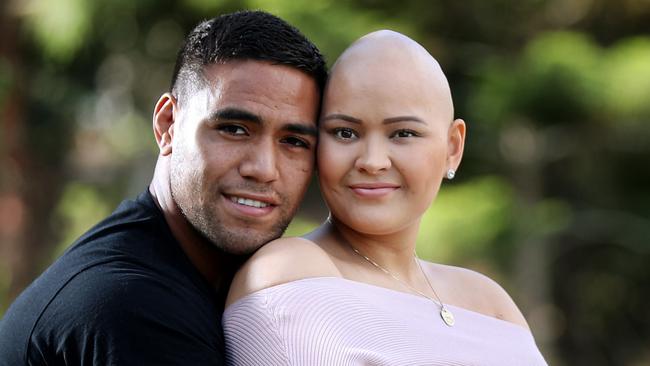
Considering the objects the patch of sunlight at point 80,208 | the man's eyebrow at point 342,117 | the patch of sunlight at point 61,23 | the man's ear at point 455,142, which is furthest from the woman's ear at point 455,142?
the patch of sunlight at point 80,208

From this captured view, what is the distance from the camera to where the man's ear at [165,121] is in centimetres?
278

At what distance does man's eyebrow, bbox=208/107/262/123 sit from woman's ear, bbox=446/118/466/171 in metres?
0.51

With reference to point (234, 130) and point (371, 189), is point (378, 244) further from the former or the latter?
point (234, 130)

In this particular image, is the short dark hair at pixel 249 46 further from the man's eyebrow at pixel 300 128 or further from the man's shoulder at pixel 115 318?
the man's shoulder at pixel 115 318

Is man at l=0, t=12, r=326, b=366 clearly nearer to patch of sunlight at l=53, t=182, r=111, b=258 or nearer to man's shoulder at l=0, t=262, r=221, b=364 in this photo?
man's shoulder at l=0, t=262, r=221, b=364

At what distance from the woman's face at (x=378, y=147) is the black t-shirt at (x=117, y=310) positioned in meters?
0.42

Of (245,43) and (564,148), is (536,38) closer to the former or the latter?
(564,148)

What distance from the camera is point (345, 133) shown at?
2.51m

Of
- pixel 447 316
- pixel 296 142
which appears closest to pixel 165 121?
pixel 296 142

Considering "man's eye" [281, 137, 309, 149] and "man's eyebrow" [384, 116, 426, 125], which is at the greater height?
"man's eyebrow" [384, 116, 426, 125]

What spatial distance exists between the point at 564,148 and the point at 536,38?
3.36 ft

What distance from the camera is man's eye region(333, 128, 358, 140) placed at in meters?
2.49

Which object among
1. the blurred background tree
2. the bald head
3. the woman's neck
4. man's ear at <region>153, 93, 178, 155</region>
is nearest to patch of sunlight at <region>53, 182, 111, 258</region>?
the blurred background tree

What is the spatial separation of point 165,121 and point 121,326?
2.65 feet
